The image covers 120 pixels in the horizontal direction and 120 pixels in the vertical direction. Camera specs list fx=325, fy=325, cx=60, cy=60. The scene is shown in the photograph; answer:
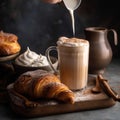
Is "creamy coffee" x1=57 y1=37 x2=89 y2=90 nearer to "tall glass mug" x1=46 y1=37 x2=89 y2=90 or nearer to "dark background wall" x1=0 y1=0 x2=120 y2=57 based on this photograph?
"tall glass mug" x1=46 y1=37 x2=89 y2=90

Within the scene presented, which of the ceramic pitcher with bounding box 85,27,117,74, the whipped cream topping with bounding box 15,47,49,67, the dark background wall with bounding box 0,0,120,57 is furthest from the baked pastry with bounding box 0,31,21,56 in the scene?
the ceramic pitcher with bounding box 85,27,117,74

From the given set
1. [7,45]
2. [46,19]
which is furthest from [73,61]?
[46,19]

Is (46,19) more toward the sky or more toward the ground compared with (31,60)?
more toward the sky

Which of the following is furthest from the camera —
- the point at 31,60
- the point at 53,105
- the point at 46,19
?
the point at 46,19

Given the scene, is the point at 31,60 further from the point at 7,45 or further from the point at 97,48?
the point at 97,48

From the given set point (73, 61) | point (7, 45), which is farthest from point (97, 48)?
point (7, 45)

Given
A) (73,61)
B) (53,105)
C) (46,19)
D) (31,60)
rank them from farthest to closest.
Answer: (46,19) → (31,60) → (73,61) → (53,105)

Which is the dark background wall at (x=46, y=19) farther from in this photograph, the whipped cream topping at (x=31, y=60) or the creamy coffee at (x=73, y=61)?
the creamy coffee at (x=73, y=61)

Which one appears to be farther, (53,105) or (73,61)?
(73,61)
